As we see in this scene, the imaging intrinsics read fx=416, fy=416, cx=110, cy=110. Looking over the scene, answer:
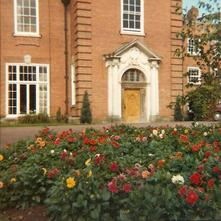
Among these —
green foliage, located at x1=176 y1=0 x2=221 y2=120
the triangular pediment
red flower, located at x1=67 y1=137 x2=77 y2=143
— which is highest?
the triangular pediment

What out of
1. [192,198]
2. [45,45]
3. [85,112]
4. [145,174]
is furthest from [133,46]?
[192,198]

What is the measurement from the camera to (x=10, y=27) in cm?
2473

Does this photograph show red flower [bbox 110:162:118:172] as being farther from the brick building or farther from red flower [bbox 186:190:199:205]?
the brick building

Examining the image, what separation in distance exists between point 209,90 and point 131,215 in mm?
3548

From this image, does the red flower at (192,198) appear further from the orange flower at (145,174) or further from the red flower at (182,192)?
the orange flower at (145,174)

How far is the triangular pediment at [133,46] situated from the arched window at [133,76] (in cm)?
120

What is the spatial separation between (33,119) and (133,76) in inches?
259

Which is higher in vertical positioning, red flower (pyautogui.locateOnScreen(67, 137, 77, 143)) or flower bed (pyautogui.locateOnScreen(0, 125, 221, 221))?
red flower (pyautogui.locateOnScreen(67, 137, 77, 143))

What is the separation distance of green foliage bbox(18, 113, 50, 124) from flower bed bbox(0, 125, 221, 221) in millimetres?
17205

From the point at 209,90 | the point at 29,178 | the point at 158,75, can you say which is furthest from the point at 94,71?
the point at 29,178

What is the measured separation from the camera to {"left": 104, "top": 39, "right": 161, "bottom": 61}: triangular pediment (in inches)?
956

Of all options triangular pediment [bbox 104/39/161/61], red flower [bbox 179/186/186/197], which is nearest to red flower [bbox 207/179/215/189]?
red flower [bbox 179/186/186/197]

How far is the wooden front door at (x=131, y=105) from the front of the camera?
25.5m

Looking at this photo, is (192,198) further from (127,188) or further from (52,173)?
(52,173)
